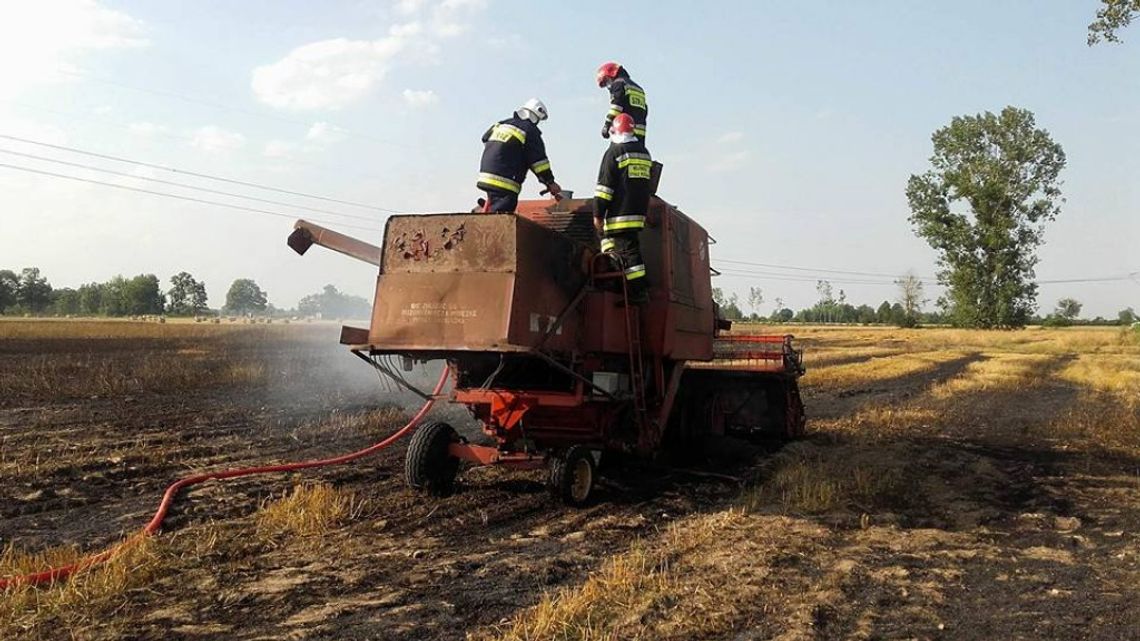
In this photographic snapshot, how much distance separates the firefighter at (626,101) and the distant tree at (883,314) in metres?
102

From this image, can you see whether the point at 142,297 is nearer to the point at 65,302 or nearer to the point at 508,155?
the point at 65,302

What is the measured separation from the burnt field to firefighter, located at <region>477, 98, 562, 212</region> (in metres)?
2.76

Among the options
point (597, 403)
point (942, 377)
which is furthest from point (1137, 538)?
point (942, 377)

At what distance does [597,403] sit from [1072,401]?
1454 cm

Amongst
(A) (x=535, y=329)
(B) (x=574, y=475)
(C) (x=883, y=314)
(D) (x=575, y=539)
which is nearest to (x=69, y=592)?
(D) (x=575, y=539)

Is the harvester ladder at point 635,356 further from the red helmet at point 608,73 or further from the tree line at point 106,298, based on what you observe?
the tree line at point 106,298

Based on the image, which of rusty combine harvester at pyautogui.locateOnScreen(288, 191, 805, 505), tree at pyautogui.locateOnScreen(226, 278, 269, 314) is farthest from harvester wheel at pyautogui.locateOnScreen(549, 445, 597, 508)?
tree at pyautogui.locateOnScreen(226, 278, 269, 314)

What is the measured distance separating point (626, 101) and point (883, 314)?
4302 inches

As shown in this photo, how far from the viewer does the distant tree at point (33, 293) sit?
103 metres

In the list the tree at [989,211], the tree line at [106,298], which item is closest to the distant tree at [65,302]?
the tree line at [106,298]

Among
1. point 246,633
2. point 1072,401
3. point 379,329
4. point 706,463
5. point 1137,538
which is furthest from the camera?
point 1072,401

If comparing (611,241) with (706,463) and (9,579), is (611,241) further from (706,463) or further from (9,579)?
(9,579)

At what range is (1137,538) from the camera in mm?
5852

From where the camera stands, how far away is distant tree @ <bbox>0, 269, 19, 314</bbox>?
96.3m
